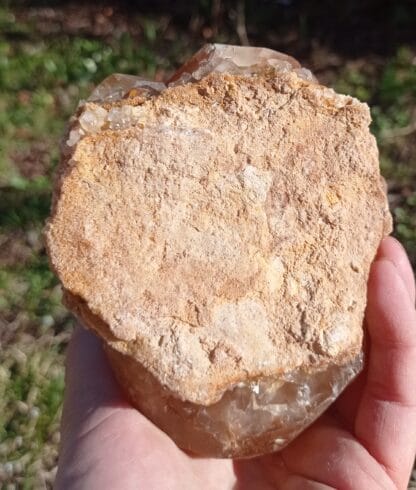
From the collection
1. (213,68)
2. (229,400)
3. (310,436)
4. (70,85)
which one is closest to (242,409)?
(229,400)

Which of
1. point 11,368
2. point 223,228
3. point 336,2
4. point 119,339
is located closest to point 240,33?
point 336,2

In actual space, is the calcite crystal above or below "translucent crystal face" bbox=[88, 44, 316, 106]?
below

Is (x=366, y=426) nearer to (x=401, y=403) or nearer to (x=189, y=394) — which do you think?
(x=401, y=403)

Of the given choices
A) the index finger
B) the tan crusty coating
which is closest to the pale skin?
the index finger

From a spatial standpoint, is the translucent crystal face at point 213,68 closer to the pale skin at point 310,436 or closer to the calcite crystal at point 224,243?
the calcite crystal at point 224,243

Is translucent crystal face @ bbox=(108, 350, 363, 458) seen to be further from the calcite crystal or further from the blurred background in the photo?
the blurred background

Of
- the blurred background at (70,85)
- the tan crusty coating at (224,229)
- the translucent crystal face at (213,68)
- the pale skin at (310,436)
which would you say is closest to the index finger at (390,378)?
the pale skin at (310,436)

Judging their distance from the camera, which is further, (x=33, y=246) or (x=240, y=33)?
(x=240, y=33)
